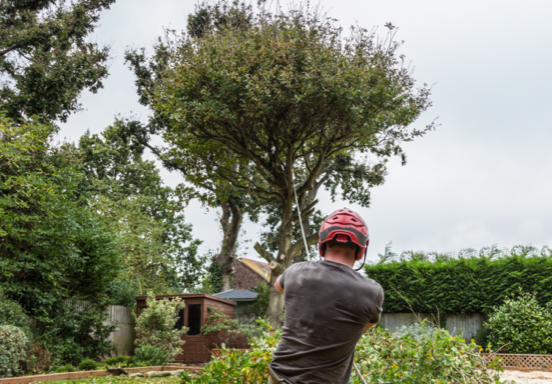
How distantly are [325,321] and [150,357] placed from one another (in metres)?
12.6

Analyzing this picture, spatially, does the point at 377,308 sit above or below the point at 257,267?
below

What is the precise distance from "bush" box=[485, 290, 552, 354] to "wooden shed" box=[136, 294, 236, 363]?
31.1 ft

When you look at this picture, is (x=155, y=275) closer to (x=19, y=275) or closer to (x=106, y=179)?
(x=106, y=179)

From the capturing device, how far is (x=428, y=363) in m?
4.22

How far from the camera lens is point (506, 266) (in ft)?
46.7

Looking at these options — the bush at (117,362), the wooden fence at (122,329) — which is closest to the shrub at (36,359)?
the bush at (117,362)

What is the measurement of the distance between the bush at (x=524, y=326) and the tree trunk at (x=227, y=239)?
11.9 meters

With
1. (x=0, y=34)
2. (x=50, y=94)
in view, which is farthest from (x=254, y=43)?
(x=0, y=34)

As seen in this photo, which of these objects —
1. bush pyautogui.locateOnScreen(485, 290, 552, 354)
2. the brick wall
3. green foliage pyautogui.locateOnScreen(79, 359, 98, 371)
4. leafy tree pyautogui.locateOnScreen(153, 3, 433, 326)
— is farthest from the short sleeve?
the brick wall

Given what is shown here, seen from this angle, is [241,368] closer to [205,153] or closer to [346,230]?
[346,230]

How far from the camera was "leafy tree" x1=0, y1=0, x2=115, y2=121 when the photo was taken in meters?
15.4

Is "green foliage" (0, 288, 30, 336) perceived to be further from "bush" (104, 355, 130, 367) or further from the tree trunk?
the tree trunk

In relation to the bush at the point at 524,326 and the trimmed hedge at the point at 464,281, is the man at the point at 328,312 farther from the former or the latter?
the trimmed hedge at the point at 464,281

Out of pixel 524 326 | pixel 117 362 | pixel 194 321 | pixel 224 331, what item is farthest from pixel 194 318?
pixel 524 326
